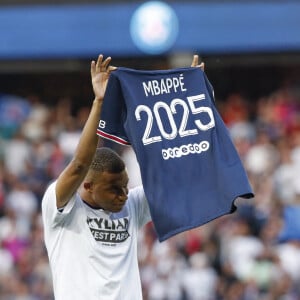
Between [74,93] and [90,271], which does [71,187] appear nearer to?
[90,271]

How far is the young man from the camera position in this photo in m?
6.07

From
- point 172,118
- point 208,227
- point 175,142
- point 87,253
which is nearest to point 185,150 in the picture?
point 175,142

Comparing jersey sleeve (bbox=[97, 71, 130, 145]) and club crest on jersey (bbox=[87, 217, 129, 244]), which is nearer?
jersey sleeve (bbox=[97, 71, 130, 145])

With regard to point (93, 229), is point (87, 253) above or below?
below

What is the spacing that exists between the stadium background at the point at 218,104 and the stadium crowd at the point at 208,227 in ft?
0.05

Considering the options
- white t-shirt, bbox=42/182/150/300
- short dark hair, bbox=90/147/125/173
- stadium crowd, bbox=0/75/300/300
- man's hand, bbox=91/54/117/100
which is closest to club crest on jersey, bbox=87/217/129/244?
white t-shirt, bbox=42/182/150/300

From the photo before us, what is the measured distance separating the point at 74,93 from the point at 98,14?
1.69m

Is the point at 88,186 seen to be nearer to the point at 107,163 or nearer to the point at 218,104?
the point at 107,163

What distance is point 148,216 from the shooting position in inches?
260

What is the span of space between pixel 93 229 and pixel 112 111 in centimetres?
63

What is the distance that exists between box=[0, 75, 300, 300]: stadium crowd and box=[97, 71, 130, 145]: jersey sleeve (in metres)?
6.63

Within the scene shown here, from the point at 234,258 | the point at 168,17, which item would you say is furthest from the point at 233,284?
the point at 168,17

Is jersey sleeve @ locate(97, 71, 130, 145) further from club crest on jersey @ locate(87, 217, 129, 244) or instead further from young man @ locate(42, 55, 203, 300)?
Answer: club crest on jersey @ locate(87, 217, 129, 244)

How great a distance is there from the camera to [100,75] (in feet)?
19.9
